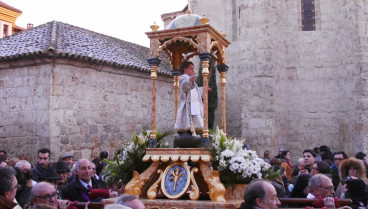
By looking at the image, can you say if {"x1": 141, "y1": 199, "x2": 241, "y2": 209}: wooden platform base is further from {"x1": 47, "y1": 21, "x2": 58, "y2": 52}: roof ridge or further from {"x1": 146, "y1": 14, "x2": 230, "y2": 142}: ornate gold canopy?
{"x1": 47, "y1": 21, "x2": 58, "y2": 52}: roof ridge

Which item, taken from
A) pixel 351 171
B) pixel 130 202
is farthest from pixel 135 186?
pixel 351 171

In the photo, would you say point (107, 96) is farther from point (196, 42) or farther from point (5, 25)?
point (5, 25)

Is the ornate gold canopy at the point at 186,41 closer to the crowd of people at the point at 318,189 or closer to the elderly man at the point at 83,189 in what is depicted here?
the elderly man at the point at 83,189

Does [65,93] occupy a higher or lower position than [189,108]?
higher

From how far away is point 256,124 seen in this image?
15.6 m

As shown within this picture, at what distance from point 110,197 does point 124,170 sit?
1.32 feet

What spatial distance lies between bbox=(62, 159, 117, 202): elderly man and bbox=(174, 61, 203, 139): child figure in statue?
130 centimetres

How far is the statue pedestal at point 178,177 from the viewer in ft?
15.7

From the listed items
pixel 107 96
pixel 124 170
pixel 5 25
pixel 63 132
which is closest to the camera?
pixel 124 170

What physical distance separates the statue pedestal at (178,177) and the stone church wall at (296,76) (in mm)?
10770

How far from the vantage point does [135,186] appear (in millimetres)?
4996

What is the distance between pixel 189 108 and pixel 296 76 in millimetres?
12708

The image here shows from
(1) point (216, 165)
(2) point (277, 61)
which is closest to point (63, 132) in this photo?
(1) point (216, 165)

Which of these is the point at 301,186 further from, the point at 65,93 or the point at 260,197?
the point at 65,93
